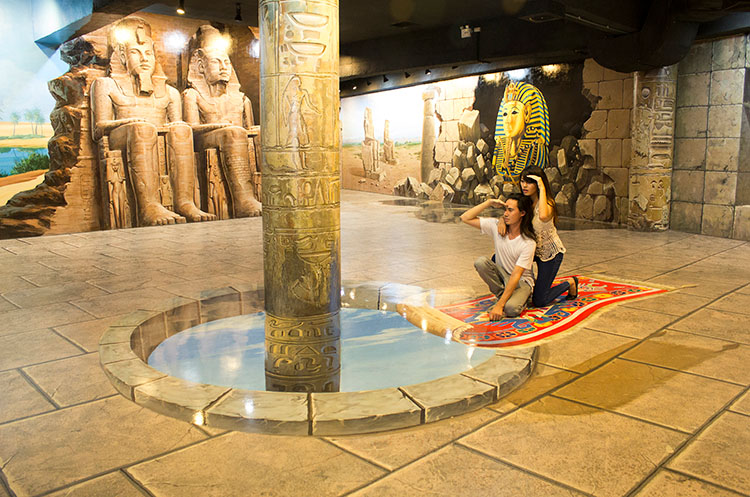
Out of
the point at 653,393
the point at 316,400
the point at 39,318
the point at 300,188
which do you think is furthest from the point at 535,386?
the point at 39,318

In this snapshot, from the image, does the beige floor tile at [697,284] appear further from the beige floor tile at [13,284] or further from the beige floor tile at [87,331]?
the beige floor tile at [13,284]

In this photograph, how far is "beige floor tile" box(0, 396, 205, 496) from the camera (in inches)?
108

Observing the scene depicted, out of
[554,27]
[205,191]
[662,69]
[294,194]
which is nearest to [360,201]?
[205,191]

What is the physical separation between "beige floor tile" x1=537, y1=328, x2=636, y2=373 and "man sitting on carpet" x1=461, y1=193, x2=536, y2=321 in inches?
24.2

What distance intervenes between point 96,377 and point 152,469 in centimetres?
137

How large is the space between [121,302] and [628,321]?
4.56 metres

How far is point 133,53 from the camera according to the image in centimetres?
1095

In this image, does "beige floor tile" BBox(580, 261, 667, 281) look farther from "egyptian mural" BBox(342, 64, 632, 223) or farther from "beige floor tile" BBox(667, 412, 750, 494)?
"egyptian mural" BBox(342, 64, 632, 223)

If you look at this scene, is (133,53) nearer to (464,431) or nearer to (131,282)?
(131,282)

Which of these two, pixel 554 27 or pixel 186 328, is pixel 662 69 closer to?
pixel 554 27

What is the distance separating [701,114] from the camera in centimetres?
990

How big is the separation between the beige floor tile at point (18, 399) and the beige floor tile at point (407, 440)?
1.73m

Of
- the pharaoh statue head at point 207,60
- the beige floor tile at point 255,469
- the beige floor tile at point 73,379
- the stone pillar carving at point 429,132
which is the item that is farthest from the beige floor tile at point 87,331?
the stone pillar carving at point 429,132

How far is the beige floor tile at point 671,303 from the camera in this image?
17.7ft
